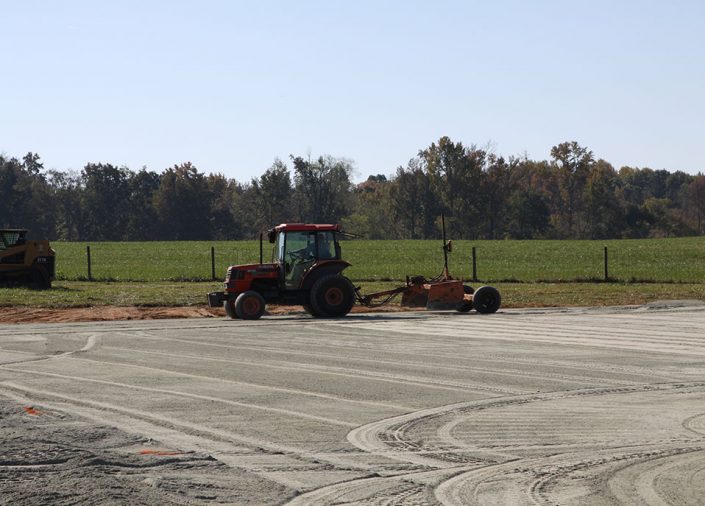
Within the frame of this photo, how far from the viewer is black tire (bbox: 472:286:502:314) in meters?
25.5

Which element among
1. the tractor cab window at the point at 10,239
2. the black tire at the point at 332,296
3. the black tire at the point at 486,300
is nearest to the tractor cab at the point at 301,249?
the black tire at the point at 332,296

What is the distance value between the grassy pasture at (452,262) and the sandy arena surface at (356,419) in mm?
22398

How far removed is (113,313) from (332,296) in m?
5.36

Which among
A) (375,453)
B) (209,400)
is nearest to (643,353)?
(209,400)

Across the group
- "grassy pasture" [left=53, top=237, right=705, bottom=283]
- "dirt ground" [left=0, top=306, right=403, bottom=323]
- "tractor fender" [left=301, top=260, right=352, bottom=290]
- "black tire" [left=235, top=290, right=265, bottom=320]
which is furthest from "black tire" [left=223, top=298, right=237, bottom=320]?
"grassy pasture" [left=53, top=237, right=705, bottom=283]

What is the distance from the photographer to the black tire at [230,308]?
25.0 metres

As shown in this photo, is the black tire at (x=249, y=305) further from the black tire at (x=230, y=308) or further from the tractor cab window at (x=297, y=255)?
the tractor cab window at (x=297, y=255)

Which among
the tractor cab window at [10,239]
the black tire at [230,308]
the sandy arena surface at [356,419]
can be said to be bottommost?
the sandy arena surface at [356,419]

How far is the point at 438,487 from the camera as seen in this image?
7730 mm

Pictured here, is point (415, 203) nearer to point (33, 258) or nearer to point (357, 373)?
point (33, 258)

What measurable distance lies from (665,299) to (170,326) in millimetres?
13857

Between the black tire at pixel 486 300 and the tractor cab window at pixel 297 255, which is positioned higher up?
the tractor cab window at pixel 297 255

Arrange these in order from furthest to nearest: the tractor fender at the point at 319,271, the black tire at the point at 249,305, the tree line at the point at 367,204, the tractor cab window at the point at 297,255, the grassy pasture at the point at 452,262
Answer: the tree line at the point at 367,204, the grassy pasture at the point at 452,262, the tractor cab window at the point at 297,255, the tractor fender at the point at 319,271, the black tire at the point at 249,305

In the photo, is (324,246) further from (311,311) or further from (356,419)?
(356,419)
